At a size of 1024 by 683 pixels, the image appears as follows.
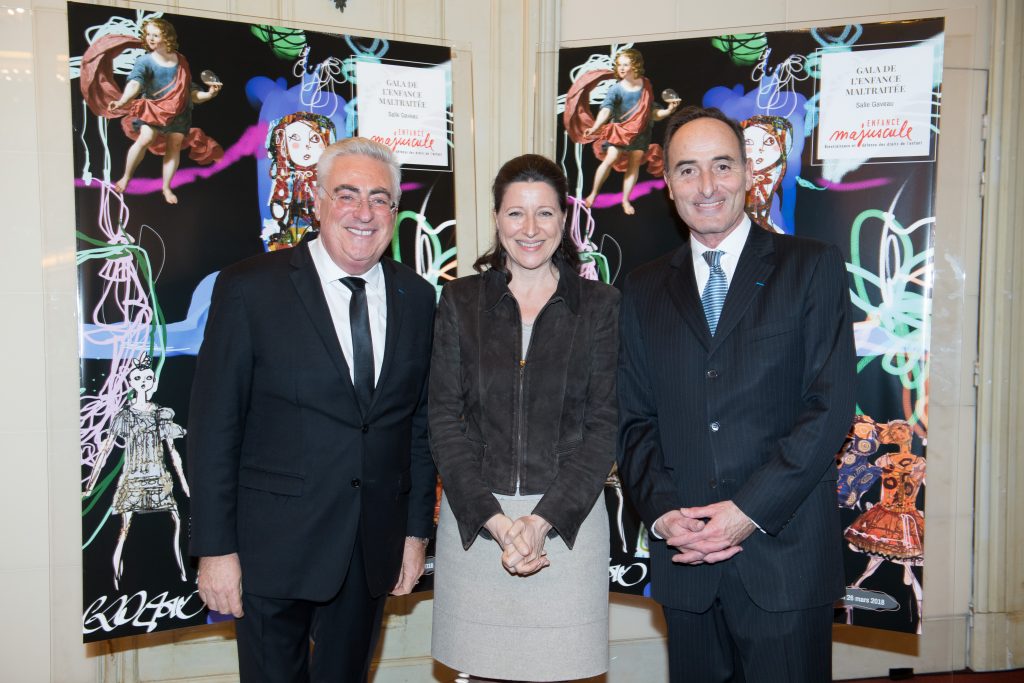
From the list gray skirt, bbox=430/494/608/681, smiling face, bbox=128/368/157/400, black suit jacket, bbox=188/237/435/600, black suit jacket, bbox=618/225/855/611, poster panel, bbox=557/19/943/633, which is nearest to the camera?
black suit jacket, bbox=618/225/855/611

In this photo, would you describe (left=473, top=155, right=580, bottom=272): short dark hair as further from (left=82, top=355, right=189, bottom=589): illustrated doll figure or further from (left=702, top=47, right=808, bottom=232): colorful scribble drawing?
(left=82, top=355, right=189, bottom=589): illustrated doll figure

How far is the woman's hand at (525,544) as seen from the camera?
2.10 metres

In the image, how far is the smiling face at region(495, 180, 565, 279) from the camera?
7.32 feet

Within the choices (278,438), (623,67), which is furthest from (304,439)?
(623,67)

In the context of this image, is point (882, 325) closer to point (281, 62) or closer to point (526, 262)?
point (526, 262)

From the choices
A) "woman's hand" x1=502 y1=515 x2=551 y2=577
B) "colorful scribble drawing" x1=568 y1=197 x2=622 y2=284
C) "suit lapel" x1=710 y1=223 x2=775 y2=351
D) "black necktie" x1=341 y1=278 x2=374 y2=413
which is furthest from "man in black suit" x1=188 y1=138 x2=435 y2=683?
"colorful scribble drawing" x1=568 y1=197 x2=622 y2=284

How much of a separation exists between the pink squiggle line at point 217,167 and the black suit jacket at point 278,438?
0.76 m

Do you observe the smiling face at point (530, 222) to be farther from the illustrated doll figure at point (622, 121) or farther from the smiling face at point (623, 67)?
the smiling face at point (623, 67)

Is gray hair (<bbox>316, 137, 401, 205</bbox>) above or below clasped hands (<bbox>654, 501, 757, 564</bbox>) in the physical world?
above

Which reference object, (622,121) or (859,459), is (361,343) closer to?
(622,121)

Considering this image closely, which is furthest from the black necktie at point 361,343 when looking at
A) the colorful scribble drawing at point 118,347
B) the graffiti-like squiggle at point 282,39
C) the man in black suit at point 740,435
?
the graffiti-like squiggle at point 282,39

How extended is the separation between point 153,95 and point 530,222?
4.57 feet

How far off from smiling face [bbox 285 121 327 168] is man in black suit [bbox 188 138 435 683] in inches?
25.8

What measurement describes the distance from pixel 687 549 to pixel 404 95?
1872 mm
